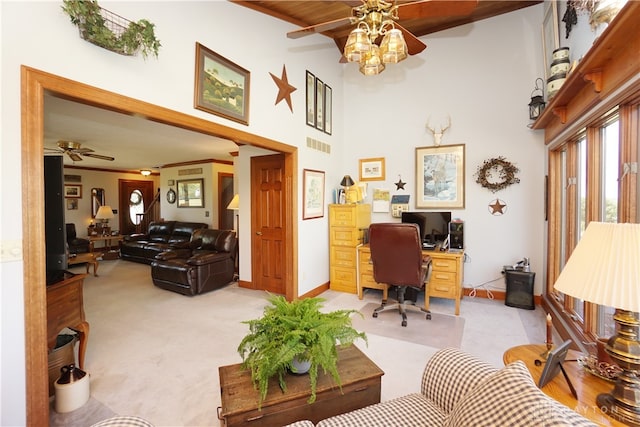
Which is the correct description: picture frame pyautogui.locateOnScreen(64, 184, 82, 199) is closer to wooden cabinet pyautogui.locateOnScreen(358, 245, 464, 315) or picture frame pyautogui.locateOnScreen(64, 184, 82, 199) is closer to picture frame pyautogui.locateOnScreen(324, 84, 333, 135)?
picture frame pyautogui.locateOnScreen(324, 84, 333, 135)

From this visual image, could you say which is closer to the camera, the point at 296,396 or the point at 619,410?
the point at 619,410

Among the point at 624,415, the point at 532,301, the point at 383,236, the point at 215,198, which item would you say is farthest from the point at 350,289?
the point at 215,198

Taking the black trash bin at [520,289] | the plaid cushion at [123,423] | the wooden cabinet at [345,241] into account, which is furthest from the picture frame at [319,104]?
the plaid cushion at [123,423]

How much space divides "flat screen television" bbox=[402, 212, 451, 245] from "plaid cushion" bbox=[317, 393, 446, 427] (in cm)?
311

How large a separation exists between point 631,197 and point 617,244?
1243 mm

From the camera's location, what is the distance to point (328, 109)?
15.4ft

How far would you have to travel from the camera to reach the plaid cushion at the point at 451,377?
1.24 m

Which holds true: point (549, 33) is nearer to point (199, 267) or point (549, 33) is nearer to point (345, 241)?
point (345, 241)

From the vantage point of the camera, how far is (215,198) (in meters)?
7.30

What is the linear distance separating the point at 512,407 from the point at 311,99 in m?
4.13

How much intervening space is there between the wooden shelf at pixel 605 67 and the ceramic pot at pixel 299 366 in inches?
92.3

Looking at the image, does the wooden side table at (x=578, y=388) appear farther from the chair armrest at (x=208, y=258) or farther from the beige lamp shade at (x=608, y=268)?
the chair armrest at (x=208, y=258)

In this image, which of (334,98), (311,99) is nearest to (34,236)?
(311,99)

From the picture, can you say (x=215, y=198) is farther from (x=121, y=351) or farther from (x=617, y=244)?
(x=617, y=244)
